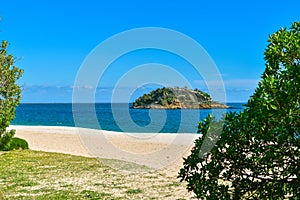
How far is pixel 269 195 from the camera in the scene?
5.76 metres

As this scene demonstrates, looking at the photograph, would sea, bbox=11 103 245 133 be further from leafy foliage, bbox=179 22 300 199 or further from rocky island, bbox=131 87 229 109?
leafy foliage, bbox=179 22 300 199

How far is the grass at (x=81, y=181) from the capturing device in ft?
40.5

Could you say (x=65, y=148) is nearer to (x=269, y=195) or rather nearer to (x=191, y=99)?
(x=269, y=195)

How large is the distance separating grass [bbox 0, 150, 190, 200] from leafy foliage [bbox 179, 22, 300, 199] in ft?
21.3

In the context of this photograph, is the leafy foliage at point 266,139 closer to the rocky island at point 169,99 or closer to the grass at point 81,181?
the grass at point 81,181

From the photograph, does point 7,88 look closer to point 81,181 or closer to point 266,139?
point 81,181

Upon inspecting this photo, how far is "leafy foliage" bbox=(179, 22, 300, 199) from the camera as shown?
5.09 m

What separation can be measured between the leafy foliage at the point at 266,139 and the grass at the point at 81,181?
6.49 meters

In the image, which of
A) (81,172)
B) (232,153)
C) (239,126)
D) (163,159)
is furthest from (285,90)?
(163,159)

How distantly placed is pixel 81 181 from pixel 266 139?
10.5 metres

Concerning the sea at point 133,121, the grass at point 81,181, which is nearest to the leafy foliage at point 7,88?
the grass at point 81,181

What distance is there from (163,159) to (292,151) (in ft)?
59.4

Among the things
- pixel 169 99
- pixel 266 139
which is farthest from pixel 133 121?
pixel 266 139

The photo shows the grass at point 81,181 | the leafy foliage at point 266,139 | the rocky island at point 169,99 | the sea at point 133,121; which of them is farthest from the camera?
the rocky island at point 169,99
